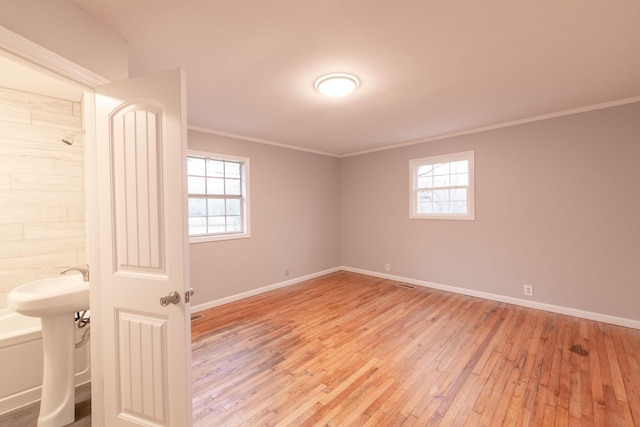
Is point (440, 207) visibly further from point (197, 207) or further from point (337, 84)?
point (197, 207)

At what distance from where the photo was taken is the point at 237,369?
2270 millimetres

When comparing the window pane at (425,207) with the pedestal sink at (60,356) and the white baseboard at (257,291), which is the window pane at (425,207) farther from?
the pedestal sink at (60,356)

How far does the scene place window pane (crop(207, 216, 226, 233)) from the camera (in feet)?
12.6

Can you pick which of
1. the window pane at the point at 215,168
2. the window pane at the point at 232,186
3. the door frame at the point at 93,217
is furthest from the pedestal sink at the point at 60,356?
the window pane at the point at 232,186

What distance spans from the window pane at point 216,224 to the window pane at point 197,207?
141mm

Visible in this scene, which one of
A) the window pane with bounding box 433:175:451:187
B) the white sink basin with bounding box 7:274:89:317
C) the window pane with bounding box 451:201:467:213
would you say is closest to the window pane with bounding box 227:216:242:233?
the white sink basin with bounding box 7:274:89:317

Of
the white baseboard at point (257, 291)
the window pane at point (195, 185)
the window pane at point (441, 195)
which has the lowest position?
the white baseboard at point (257, 291)

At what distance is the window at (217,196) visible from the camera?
12.0 feet

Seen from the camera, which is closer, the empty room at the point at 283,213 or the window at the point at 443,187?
the empty room at the point at 283,213

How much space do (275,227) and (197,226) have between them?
1.27m

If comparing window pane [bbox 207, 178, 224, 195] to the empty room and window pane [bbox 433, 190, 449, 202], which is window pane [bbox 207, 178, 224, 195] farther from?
window pane [bbox 433, 190, 449, 202]

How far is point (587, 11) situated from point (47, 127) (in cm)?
406

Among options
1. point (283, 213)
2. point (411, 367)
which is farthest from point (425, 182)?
point (411, 367)

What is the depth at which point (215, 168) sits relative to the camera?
3.87 meters
